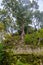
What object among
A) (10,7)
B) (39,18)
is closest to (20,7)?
(10,7)

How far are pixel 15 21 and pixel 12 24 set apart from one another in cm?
120

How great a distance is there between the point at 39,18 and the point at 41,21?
652mm

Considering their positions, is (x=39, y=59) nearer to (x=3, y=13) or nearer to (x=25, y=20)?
(x=3, y=13)

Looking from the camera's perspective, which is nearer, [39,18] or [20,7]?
[20,7]

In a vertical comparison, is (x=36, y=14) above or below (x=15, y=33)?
above

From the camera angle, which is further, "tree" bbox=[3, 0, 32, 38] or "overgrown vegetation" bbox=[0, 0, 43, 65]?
"tree" bbox=[3, 0, 32, 38]

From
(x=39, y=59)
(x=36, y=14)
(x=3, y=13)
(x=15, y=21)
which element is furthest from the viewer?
(x=36, y=14)

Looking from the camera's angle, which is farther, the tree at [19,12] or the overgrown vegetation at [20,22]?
the tree at [19,12]

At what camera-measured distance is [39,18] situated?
2484 centimetres

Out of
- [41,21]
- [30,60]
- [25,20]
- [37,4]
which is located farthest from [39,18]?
[30,60]

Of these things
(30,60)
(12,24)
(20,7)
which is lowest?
(30,60)

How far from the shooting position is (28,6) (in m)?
22.2

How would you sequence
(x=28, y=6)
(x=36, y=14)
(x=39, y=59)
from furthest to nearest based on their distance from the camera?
(x=36, y=14) < (x=28, y=6) < (x=39, y=59)

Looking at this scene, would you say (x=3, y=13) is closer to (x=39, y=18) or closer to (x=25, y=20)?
(x=25, y=20)
